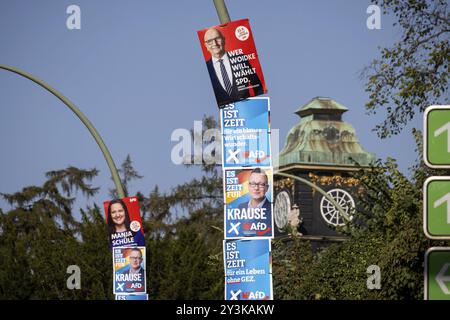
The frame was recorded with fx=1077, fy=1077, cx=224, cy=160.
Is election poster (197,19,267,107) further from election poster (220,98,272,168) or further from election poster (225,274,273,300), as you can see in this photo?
→ election poster (225,274,273,300)

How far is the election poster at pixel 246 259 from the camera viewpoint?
12.4 meters

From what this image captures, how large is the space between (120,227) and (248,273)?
32.6 feet

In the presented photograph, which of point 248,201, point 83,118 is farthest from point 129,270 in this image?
point 248,201

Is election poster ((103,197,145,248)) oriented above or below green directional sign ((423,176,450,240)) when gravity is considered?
below

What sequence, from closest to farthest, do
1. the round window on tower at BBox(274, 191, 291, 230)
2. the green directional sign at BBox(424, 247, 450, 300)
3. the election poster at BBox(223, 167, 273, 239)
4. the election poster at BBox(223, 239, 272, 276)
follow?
the green directional sign at BBox(424, 247, 450, 300)
the election poster at BBox(223, 239, 272, 276)
the election poster at BBox(223, 167, 273, 239)
the round window on tower at BBox(274, 191, 291, 230)

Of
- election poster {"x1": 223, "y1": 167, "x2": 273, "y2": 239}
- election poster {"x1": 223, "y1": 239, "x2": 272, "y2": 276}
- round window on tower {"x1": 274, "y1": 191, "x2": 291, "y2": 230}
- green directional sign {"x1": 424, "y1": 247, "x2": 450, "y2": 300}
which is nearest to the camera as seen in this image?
green directional sign {"x1": 424, "y1": 247, "x2": 450, "y2": 300}

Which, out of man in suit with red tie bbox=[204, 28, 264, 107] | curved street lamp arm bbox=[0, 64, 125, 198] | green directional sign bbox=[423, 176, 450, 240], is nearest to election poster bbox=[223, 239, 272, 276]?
man in suit with red tie bbox=[204, 28, 264, 107]

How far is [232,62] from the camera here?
41.8ft

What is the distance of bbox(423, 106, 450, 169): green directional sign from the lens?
720cm

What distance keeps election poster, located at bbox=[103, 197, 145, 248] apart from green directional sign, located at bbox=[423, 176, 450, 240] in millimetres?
15033

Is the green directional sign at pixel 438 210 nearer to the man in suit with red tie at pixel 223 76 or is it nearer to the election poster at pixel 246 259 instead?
the election poster at pixel 246 259

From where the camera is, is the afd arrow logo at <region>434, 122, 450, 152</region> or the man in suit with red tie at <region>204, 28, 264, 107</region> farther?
the man in suit with red tie at <region>204, 28, 264, 107</region>

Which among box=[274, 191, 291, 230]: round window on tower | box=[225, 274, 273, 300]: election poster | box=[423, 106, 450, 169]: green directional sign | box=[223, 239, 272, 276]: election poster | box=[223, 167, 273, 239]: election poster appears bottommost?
box=[274, 191, 291, 230]: round window on tower

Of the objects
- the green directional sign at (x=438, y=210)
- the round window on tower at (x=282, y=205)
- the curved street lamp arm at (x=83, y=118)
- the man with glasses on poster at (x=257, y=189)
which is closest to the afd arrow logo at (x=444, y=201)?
the green directional sign at (x=438, y=210)
